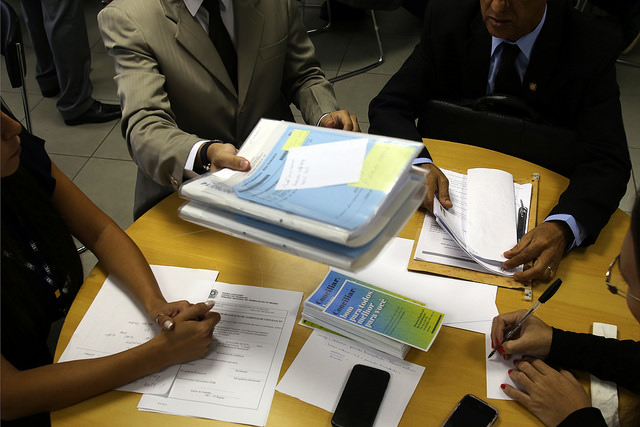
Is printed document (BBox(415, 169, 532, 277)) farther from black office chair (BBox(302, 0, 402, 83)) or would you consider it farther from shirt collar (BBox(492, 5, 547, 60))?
black office chair (BBox(302, 0, 402, 83))

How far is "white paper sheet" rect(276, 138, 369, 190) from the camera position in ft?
3.01

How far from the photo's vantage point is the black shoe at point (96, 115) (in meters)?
3.35

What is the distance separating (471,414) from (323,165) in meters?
0.53

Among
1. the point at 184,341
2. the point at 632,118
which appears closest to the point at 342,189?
the point at 184,341

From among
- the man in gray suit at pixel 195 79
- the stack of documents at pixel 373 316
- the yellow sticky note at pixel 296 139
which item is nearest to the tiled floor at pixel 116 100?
the man in gray suit at pixel 195 79

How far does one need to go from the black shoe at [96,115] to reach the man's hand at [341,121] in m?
2.18

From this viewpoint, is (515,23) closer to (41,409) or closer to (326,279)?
(326,279)

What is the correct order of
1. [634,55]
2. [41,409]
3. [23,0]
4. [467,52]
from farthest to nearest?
[634,55], [23,0], [467,52], [41,409]

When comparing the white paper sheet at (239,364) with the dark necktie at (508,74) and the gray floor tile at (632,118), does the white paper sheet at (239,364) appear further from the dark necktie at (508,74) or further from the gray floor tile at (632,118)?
the gray floor tile at (632,118)

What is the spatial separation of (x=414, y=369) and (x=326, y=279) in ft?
0.93

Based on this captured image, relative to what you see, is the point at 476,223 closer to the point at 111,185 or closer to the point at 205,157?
the point at 205,157

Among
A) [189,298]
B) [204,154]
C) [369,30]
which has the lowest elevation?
[369,30]

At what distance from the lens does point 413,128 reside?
5.69ft

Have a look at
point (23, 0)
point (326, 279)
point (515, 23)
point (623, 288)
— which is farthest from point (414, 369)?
point (23, 0)
